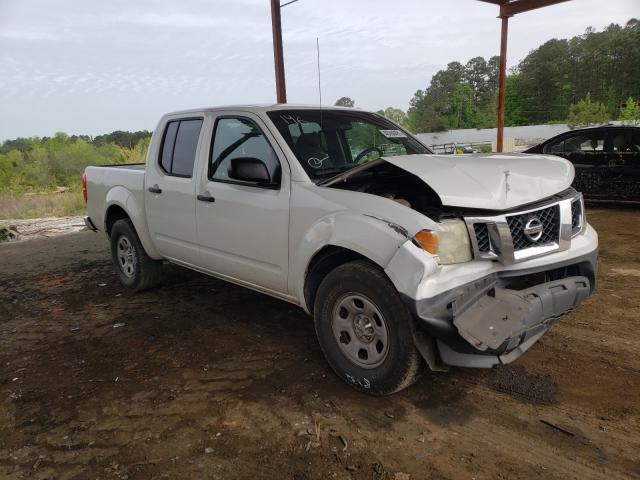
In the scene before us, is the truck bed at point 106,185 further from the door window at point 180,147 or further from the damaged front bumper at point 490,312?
the damaged front bumper at point 490,312

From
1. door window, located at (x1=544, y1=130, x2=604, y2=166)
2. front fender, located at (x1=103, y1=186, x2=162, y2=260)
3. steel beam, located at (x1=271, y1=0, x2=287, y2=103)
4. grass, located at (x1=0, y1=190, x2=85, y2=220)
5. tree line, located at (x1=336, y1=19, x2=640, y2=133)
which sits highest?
tree line, located at (x1=336, y1=19, x2=640, y2=133)

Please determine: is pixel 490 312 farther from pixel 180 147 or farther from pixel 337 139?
pixel 180 147

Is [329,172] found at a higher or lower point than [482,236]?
higher

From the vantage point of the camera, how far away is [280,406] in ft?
9.32

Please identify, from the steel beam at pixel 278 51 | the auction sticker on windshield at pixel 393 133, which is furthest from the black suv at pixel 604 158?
the auction sticker on windshield at pixel 393 133

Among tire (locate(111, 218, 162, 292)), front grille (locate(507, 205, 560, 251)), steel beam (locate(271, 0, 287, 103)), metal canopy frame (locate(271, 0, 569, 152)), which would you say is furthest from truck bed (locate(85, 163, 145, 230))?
steel beam (locate(271, 0, 287, 103))

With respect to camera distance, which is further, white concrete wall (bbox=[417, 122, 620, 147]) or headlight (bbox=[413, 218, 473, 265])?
white concrete wall (bbox=[417, 122, 620, 147])

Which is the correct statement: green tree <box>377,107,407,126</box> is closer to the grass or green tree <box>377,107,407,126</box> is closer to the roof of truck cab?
the roof of truck cab

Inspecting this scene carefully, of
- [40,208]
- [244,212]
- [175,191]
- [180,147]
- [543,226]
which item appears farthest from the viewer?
[40,208]

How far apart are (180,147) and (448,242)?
2.77m

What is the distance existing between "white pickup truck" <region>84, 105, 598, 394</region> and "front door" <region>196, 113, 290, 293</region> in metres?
0.01

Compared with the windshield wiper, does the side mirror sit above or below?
above

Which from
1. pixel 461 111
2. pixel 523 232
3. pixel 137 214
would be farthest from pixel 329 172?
pixel 461 111

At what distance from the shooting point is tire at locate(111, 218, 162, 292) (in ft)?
16.5
